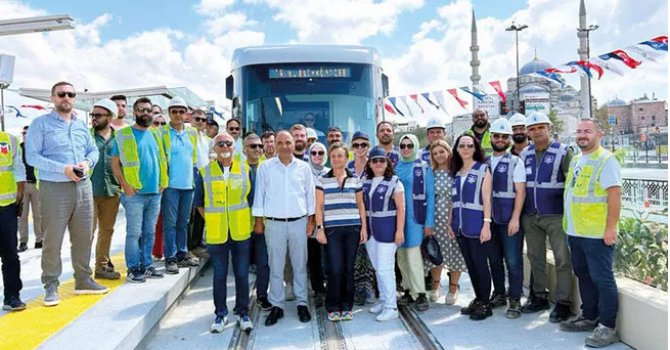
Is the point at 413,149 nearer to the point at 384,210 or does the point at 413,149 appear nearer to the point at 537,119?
the point at 384,210

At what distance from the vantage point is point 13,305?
172 inches

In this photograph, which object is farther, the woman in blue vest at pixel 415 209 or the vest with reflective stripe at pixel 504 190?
the woman in blue vest at pixel 415 209

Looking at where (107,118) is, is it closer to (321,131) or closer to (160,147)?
(160,147)

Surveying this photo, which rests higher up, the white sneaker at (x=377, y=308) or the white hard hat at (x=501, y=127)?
the white hard hat at (x=501, y=127)

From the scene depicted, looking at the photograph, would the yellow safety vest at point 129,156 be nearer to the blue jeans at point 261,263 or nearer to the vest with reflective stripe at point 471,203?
the blue jeans at point 261,263

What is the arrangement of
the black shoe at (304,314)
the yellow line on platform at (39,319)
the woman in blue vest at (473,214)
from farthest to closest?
the black shoe at (304,314), the woman in blue vest at (473,214), the yellow line on platform at (39,319)

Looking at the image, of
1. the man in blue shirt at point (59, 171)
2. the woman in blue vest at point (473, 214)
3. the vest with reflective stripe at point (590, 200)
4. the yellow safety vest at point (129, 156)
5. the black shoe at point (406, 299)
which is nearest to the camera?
the vest with reflective stripe at point (590, 200)

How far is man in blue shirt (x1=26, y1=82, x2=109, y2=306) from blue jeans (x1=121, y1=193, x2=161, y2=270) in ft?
1.62

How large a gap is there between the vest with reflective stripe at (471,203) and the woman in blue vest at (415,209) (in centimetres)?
26

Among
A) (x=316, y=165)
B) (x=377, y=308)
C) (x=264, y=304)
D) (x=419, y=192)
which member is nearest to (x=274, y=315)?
(x=264, y=304)

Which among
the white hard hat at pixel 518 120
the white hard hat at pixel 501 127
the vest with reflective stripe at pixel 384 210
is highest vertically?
the white hard hat at pixel 518 120

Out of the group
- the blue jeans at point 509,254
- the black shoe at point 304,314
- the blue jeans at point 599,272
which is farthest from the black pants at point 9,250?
the blue jeans at point 599,272

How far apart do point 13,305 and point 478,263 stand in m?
4.06

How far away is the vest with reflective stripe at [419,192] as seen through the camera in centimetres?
→ 495
